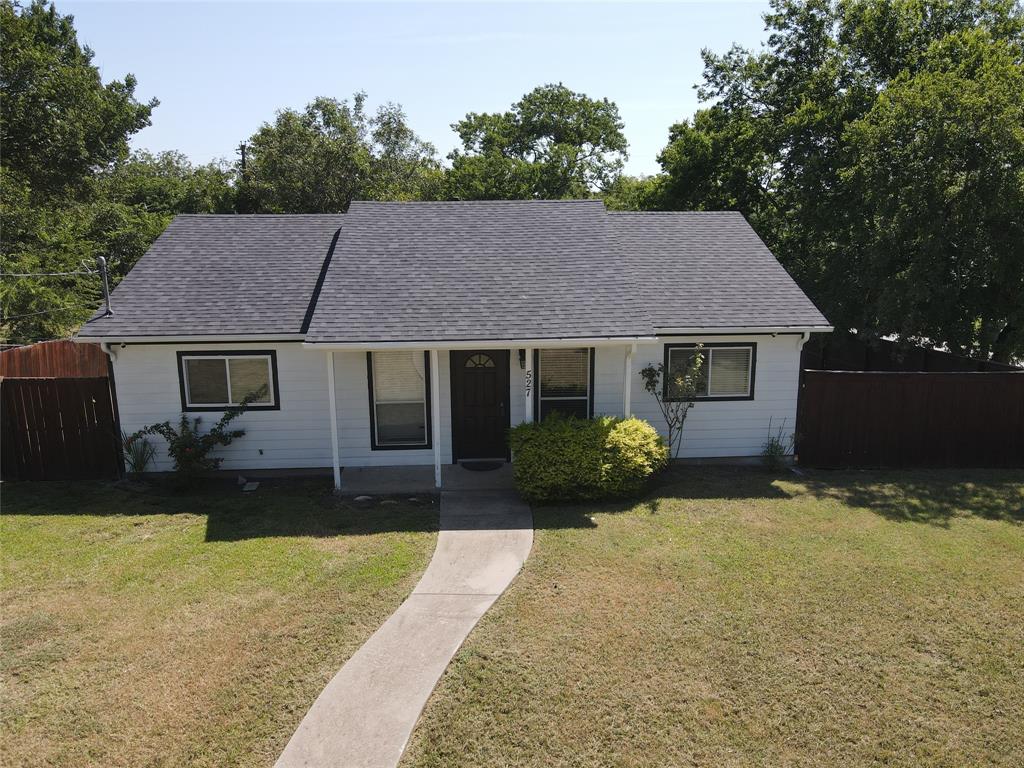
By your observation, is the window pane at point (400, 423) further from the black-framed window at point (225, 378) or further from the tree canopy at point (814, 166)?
the tree canopy at point (814, 166)

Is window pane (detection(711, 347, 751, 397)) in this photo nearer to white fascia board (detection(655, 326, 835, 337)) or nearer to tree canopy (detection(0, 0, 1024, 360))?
white fascia board (detection(655, 326, 835, 337))

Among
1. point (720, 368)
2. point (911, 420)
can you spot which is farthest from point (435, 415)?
point (911, 420)

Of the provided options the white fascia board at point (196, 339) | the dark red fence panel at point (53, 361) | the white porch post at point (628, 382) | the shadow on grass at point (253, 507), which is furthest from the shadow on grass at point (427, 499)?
the dark red fence panel at point (53, 361)

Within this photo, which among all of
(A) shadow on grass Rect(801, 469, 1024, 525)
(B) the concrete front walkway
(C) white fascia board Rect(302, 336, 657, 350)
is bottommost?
(A) shadow on grass Rect(801, 469, 1024, 525)

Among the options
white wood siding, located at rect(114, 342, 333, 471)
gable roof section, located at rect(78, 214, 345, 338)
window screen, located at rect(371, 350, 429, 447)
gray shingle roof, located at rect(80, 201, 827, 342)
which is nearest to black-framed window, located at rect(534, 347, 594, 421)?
gray shingle roof, located at rect(80, 201, 827, 342)

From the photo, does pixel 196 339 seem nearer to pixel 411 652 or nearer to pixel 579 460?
pixel 579 460

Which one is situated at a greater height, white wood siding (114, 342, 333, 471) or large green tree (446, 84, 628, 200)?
large green tree (446, 84, 628, 200)

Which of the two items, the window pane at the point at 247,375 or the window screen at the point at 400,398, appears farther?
the window screen at the point at 400,398
